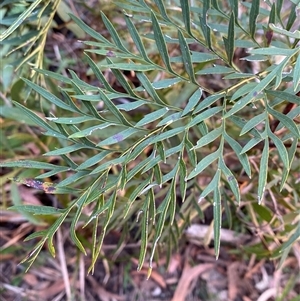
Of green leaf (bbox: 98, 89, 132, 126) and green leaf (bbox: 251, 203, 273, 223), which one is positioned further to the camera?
green leaf (bbox: 251, 203, 273, 223)

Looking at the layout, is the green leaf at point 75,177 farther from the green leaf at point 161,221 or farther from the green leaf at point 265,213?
the green leaf at point 265,213

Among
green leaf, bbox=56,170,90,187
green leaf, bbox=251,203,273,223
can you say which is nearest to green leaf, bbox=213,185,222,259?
green leaf, bbox=56,170,90,187

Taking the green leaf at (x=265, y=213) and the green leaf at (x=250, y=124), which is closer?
the green leaf at (x=250, y=124)

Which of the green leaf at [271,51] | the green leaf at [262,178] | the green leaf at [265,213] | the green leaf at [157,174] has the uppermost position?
the green leaf at [271,51]

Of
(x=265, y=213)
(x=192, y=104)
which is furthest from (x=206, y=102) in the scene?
(x=265, y=213)

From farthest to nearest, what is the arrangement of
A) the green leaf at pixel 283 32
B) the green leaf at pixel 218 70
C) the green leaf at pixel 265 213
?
the green leaf at pixel 265 213
the green leaf at pixel 218 70
the green leaf at pixel 283 32

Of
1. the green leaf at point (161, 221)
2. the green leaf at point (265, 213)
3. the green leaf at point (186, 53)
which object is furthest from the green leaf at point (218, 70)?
the green leaf at point (265, 213)

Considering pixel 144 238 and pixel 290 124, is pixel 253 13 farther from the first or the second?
pixel 144 238

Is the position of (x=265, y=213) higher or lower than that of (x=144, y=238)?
lower

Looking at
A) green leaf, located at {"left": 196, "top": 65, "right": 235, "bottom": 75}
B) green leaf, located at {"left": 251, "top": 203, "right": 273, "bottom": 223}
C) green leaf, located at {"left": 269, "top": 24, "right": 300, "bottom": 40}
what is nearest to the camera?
green leaf, located at {"left": 269, "top": 24, "right": 300, "bottom": 40}

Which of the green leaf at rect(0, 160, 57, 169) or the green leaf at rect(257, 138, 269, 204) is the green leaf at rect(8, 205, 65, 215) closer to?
the green leaf at rect(0, 160, 57, 169)

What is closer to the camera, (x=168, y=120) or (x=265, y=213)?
(x=168, y=120)

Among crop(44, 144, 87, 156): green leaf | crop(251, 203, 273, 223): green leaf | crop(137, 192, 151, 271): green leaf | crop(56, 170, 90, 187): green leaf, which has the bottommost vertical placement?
crop(251, 203, 273, 223): green leaf
